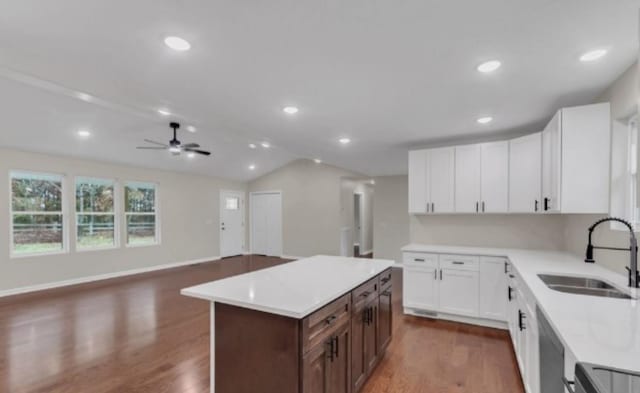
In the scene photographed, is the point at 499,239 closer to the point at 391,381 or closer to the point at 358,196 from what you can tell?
the point at 391,381

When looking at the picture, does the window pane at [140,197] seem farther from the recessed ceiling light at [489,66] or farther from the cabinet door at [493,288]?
the recessed ceiling light at [489,66]

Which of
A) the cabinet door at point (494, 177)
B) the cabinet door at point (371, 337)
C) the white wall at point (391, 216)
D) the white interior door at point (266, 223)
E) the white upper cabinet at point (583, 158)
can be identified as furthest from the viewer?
the white interior door at point (266, 223)

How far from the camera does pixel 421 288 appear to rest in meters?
3.94

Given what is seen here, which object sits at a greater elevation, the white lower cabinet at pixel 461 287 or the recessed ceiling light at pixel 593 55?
the recessed ceiling light at pixel 593 55

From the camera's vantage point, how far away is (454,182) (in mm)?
4098

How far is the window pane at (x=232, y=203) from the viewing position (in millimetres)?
9080

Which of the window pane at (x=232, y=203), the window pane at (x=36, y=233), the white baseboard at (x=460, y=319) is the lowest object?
the white baseboard at (x=460, y=319)

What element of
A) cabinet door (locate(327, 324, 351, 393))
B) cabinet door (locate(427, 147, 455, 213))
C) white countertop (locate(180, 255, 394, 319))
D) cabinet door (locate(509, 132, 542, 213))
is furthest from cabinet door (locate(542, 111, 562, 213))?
cabinet door (locate(327, 324, 351, 393))

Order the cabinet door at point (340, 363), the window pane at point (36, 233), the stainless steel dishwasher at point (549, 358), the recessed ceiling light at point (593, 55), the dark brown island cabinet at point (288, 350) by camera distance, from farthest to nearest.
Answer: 1. the window pane at point (36, 233)
2. the recessed ceiling light at point (593, 55)
3. the cabinet door at point (340, 363)
4. the dark brown island cabinet at point (288, 350)
5. the stainless steel dishwasher at point (549, 358)

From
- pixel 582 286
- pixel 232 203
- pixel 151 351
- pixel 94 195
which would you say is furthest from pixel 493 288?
pixel 232 203

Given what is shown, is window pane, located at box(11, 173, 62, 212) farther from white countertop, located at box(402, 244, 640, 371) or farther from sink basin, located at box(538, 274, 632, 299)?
sink basin, located at box(538, 274, 632, 299)

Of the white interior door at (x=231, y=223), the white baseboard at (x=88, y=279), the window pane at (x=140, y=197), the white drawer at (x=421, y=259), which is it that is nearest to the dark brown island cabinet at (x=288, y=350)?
the white drawer at (x=421, y=259)

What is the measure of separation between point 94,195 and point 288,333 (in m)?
6.45

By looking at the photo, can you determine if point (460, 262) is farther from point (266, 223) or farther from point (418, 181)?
point (266, 223)
